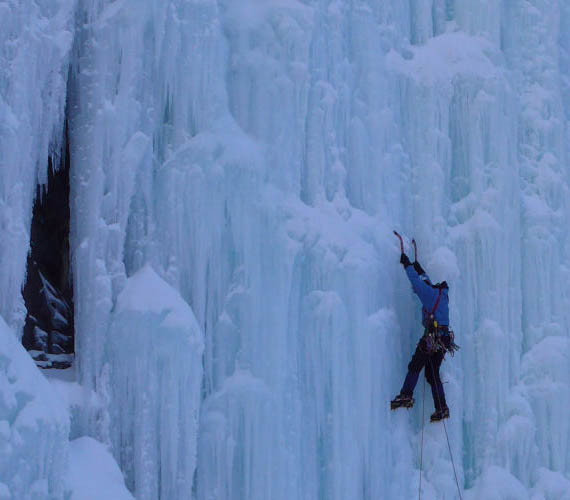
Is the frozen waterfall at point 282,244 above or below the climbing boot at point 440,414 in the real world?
above

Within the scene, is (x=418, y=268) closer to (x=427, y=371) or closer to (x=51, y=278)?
(x=427, y=371)

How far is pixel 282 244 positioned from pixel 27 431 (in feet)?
7.90

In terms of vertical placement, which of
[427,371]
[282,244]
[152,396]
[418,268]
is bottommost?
[152,396]

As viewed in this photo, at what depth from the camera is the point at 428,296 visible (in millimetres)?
6801

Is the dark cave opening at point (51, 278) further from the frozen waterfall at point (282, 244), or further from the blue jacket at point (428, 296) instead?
the blue jacket at point (428, 296)

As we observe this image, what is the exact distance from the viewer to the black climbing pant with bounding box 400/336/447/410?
268 inches

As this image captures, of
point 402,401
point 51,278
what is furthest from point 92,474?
point 402,401

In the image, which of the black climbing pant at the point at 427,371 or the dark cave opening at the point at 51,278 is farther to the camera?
the black climbing pant at the point at 427,371

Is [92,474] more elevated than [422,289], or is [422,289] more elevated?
[422,289]

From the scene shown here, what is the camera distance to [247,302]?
6328 millimetres

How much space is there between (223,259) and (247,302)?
0.31m

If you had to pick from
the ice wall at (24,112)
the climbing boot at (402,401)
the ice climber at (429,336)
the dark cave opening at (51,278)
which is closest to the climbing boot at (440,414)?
the ice climber at (429,336)

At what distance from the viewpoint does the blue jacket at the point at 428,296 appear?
22.3ft

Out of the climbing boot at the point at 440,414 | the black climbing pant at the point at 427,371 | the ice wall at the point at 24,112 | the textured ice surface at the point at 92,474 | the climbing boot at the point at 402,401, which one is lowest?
the textured ice surface at the point at 92,474
